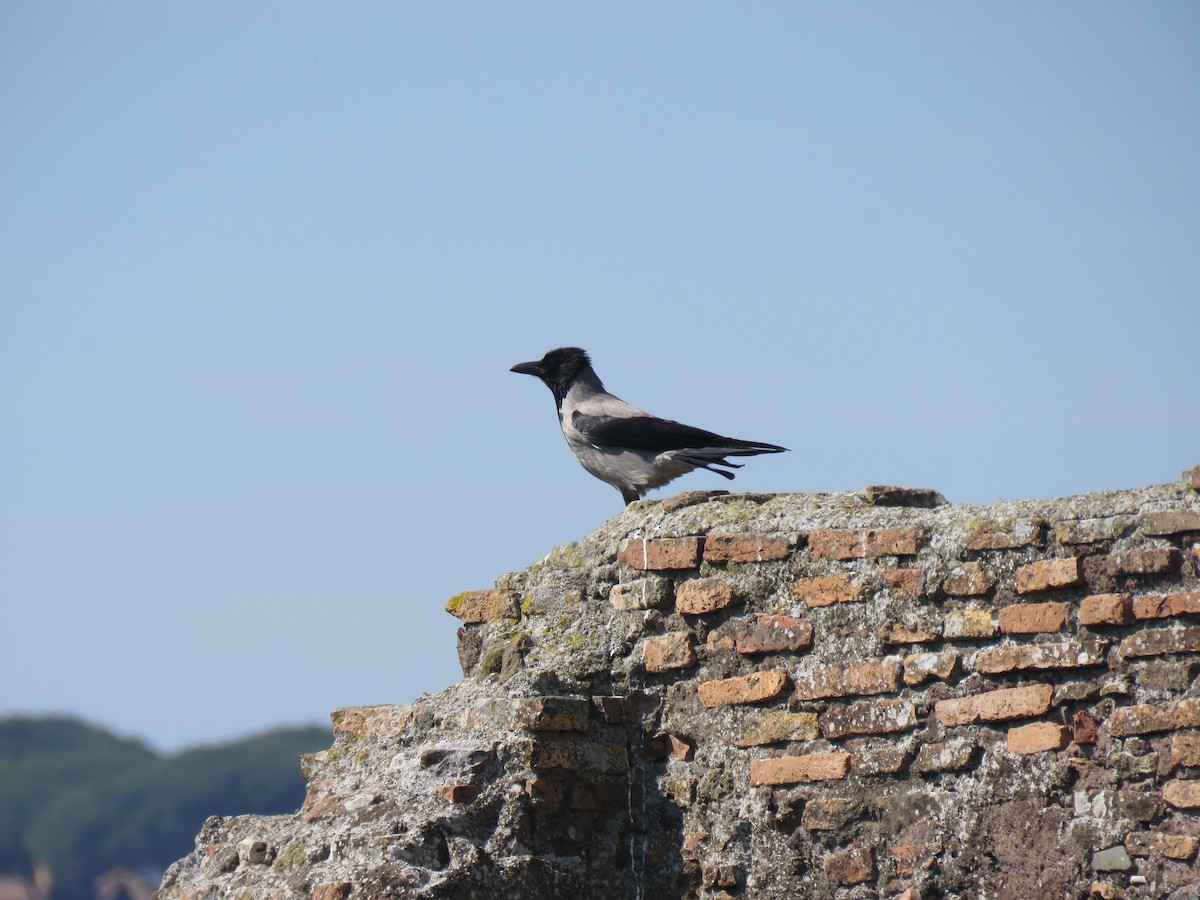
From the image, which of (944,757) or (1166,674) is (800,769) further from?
(1166,674)

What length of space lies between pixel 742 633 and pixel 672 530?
1.52ft

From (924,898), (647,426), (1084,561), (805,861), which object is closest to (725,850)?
(805,861)

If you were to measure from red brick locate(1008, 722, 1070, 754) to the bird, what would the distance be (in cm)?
266

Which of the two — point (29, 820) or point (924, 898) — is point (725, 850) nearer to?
point (924, 898)

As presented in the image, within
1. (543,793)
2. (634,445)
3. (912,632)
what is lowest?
(543,793)

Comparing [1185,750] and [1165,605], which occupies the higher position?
[1165,605]

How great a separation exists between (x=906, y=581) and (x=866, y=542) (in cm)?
20

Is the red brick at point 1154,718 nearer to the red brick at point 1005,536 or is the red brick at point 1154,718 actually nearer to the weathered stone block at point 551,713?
the red brick at point 1005,536

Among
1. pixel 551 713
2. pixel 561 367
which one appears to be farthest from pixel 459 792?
pixel 561 367

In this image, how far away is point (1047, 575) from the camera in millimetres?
4977

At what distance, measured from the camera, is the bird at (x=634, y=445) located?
7.77 m

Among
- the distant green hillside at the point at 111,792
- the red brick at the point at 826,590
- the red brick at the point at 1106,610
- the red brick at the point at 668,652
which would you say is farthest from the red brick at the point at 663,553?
the distant green hillside at the point at 111,792

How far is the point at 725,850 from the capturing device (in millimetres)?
5324

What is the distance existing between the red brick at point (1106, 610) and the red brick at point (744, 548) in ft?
3.40
